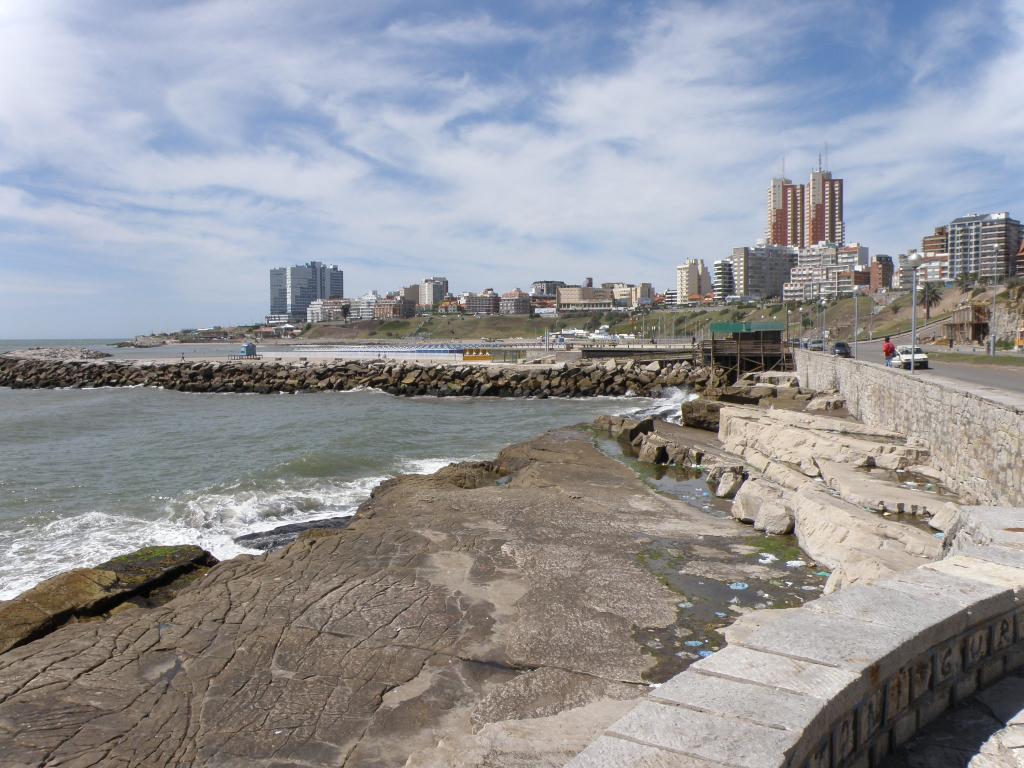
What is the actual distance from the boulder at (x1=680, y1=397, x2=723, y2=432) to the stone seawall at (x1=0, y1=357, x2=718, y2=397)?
18513mm

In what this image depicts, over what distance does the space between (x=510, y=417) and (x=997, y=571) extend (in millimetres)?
28340

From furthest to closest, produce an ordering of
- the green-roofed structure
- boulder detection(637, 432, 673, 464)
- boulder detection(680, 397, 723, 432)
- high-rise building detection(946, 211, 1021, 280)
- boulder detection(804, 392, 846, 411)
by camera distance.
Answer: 1. high-rise building detection(946, 211, 1021, 280)
2. the green-roofed structure
3. boulder detection(680, 397, 723, 432)
4. boulder detection(804, 392, 846, 411)
5. boulder detection(637, 432, 673, 464)

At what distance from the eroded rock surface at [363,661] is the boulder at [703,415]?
13932mm

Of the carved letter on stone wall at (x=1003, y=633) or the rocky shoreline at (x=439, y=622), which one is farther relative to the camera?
the rocky shoreline at (x=439, y=622)

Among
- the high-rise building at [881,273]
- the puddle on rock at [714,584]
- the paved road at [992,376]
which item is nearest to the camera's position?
the puddle on rock at [714,584]

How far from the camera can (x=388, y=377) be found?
48.9 meters

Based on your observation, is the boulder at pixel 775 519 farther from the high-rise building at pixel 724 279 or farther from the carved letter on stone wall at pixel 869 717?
the high-rise building at pixel 724 279

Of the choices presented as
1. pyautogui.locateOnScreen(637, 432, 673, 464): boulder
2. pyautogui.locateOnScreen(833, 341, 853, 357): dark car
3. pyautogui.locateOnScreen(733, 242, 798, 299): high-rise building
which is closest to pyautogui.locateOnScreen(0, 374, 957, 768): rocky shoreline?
pyautogui.locateOnScreen(637, 432, 673, 464): boulder

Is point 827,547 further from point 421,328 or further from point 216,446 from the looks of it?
point 421,328

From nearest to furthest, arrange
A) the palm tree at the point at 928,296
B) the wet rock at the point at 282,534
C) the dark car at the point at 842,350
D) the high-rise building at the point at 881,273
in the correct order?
the wet rock at the point at 282,534, the dark car at the point at 842,350, the palm tree at the point at 928,296, the high-rise building at the point at 881,273

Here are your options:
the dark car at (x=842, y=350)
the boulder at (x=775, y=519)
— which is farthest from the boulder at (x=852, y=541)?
the dark car at (x=842, y=350)

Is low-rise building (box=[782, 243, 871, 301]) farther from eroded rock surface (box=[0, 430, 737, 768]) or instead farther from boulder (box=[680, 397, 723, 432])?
eroded rock surface (box=[0, 430, 737, 768])

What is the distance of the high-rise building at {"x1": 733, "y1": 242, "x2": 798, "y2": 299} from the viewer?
182 metres

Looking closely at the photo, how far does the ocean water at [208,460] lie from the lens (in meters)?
13.0
